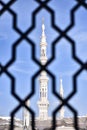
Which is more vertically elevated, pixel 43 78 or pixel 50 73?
pixel 43 78

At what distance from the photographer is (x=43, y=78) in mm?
22688

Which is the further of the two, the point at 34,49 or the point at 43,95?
the point at 43,95

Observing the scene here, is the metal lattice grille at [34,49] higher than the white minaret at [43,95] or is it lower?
lower

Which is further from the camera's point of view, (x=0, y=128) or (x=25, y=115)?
(x=25, y=115)

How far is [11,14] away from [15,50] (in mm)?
105

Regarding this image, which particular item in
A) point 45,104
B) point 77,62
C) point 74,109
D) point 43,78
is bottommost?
point 74,109

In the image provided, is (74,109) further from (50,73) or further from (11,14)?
(11,14)

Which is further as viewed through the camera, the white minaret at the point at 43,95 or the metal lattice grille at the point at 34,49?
the white minaret at the point at 43,95

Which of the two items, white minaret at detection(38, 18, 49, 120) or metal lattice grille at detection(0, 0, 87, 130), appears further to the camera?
white minaret at detection(38, 18, 49, 120)

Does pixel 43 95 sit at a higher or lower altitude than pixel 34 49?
higher

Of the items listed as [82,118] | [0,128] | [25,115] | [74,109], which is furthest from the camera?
[82,118]

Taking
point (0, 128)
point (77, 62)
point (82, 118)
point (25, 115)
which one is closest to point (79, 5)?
point (77, 62)

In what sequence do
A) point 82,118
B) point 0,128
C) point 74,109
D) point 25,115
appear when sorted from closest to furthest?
point 74,109
point 0,128
point 25,115
point 82,118

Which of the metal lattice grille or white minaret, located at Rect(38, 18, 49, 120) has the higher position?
white minaret, located at Rect(38, 18, 49, 120)
